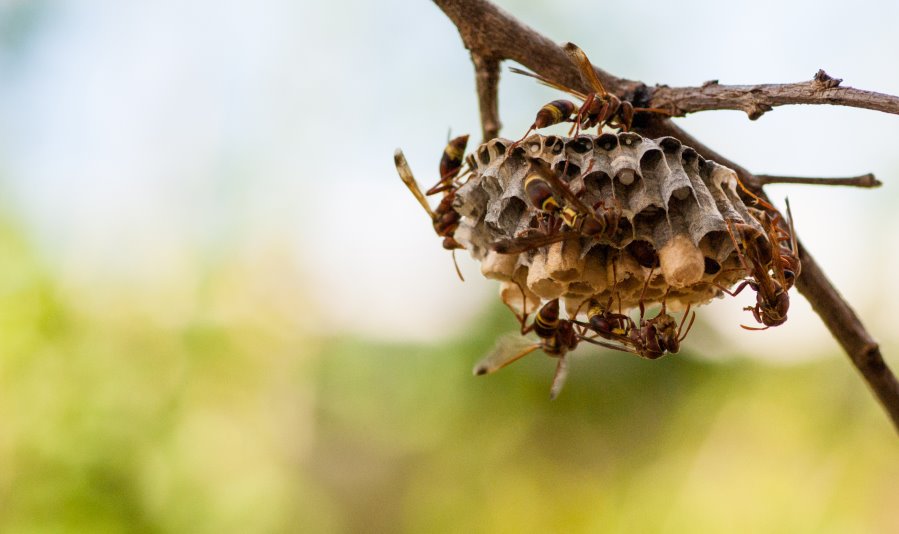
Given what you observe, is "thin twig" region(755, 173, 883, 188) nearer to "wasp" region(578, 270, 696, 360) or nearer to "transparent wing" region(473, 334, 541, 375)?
"wasp" region(578, 270, 696, 360)

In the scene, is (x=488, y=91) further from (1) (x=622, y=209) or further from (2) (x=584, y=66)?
(1) (x=622, y=209)

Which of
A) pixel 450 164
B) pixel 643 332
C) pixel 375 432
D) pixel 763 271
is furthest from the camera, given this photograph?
pixel 375 432

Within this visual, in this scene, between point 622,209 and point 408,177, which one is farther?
point 408,177

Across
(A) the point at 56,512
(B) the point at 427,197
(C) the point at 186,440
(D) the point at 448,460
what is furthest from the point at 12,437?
(B) the point at 427,197

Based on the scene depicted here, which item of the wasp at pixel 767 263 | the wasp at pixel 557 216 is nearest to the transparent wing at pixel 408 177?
the wasp at pixel 557 216

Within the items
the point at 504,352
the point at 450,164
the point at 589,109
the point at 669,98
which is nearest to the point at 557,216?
the point at 589,109

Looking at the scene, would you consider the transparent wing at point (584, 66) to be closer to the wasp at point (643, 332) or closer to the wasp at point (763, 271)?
the wasp at point (763, 271)
